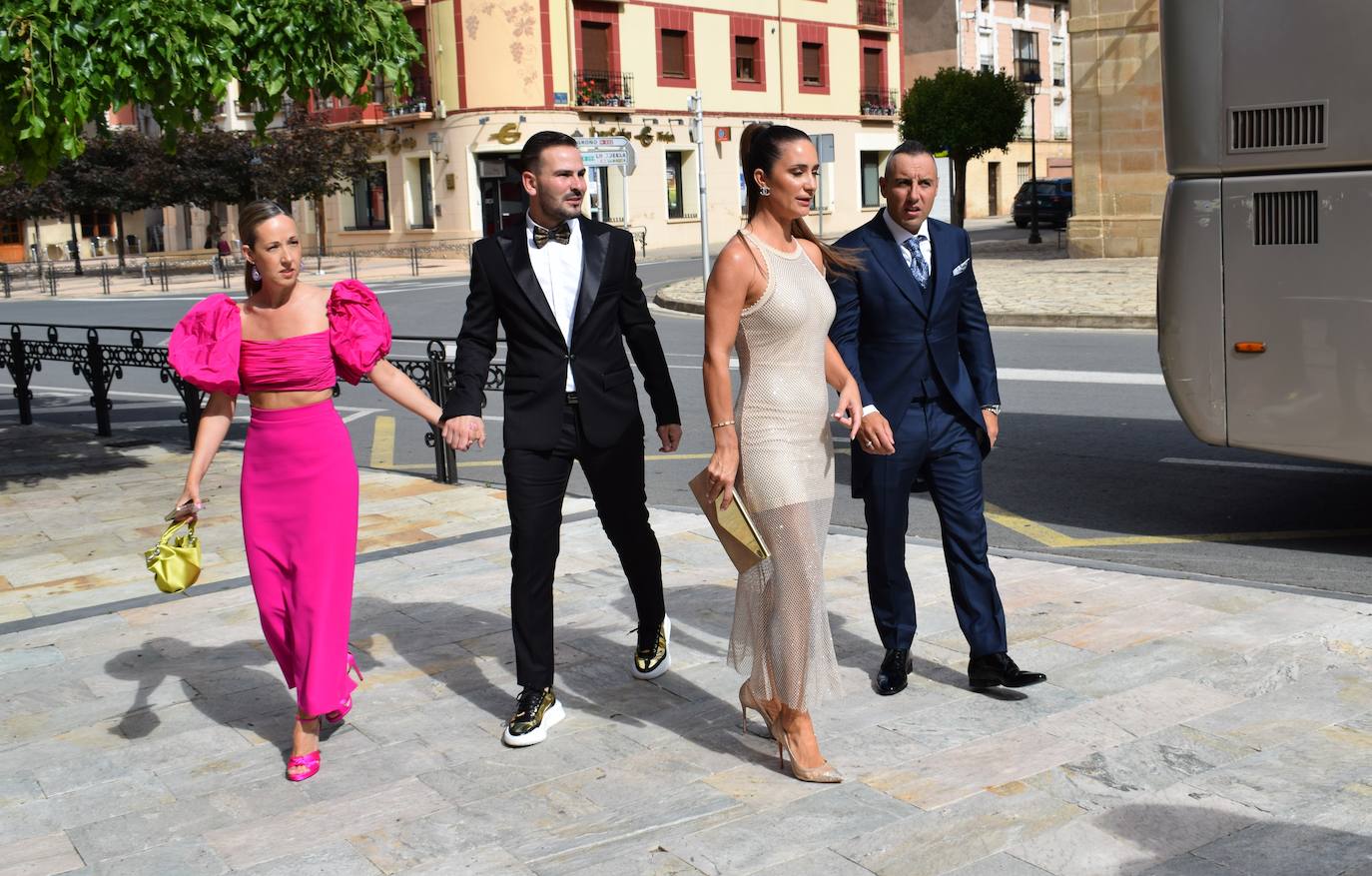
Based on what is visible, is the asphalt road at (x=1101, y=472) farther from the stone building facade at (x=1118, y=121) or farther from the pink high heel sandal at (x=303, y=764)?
the stone building facade at (x=1118, y=121)

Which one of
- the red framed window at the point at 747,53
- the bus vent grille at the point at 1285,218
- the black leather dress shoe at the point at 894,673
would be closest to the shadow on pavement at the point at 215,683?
the black leather dress shoe at the point at 894,673

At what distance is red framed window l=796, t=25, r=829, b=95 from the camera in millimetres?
51656

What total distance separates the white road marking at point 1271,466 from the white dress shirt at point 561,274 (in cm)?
580

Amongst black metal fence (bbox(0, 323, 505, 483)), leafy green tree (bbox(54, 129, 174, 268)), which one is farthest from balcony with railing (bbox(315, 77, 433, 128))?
black metal fence (bbox(0, 323, 505, 483))

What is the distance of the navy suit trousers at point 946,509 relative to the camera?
514 cm

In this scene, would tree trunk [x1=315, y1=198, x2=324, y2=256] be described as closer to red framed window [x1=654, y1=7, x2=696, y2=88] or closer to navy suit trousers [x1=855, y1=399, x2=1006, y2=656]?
red framed window [x1=654, y1=7, x2=696, y2=88]

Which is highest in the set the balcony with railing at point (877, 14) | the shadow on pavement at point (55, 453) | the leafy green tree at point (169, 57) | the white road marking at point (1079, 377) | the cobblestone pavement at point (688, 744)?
the balcony with railing at point (877, 14)

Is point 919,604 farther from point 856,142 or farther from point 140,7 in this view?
point 856,142

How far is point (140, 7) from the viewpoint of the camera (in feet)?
29.1

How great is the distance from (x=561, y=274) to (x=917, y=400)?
1.29 m

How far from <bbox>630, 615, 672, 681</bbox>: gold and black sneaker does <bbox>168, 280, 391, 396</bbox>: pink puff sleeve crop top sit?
1449 mm

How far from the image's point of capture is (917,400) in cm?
515

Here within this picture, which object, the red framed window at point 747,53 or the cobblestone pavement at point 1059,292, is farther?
the red framed window at point 747,53

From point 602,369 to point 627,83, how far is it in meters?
43.0
